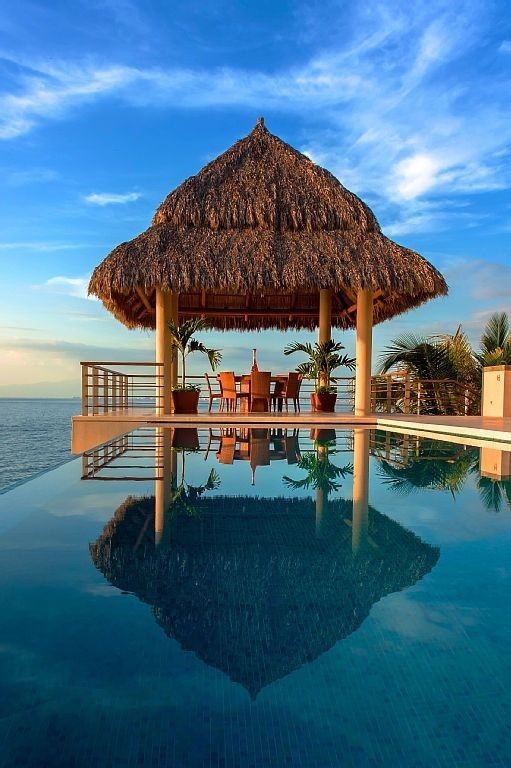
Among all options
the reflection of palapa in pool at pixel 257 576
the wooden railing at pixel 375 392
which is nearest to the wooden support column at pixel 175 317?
the wooden railing at pixel 375 392

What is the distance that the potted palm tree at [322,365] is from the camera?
37.0 feet

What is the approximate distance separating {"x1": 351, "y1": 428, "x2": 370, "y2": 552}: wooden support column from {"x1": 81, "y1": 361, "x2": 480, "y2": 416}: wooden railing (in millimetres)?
4107

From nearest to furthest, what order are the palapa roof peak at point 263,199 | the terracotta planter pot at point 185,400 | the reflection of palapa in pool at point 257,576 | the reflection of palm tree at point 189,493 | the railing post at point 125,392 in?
the reflection of palapa in pool at point 257,576 → the reflection of palm tree at point 189,493 → the terracotta planter pot at point 185,400 → the palapa roof peak at point 263,199 → the railing post at point 125,392

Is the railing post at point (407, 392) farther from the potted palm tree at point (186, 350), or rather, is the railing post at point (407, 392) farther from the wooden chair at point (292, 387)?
the potted palm tree at point (186, 350)

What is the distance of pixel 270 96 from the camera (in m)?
13.9

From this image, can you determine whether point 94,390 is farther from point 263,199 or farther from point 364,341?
point 263,199

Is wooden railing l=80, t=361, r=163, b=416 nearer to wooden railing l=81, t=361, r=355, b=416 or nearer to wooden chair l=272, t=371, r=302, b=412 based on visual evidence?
wooden railing l=81, t=361, r=355, b=416

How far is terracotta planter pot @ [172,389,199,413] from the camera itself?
33.6 feet

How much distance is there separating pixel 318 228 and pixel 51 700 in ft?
33.2

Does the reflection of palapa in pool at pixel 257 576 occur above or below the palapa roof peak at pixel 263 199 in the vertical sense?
below

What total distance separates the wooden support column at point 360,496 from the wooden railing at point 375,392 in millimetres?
4107

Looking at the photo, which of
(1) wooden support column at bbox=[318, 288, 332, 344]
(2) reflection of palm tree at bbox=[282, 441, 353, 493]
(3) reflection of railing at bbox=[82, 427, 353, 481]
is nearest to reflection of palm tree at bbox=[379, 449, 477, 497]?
(2) reflection of palm tree at bbox=[282, 441, 353, 493]

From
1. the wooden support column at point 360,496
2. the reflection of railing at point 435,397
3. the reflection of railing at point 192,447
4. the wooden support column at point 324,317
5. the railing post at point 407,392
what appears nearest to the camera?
the wooden support column at point 360,496

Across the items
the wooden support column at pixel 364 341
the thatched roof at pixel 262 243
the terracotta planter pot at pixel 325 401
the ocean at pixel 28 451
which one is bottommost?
the ocean at pixel 28 451
